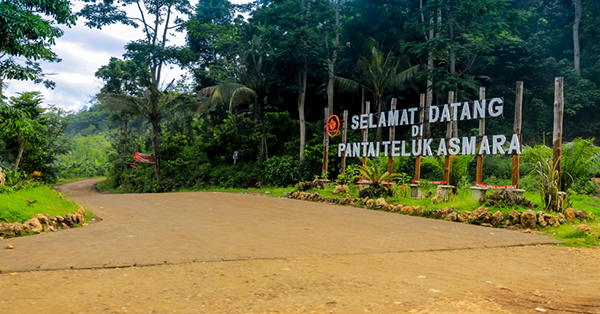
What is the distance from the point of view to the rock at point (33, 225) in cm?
691

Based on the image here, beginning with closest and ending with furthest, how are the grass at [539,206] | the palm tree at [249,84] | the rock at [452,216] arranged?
the grass at [539,206]
the rock at [452,216]
the palm tree at [249,84]

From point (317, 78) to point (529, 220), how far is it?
67.7 feet

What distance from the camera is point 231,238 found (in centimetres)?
702

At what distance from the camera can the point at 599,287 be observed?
445 centimetres

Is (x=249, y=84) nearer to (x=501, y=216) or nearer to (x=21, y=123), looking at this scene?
(x=21, y=123)

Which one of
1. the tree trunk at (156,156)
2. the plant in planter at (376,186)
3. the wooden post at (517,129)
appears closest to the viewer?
the wooden post at (517,129)

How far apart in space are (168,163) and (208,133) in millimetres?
3586

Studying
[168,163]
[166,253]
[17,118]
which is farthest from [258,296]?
[168,163]

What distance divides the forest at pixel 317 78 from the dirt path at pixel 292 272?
10444 mm

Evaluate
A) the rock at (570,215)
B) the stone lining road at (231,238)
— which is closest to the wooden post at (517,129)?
the rock at (570,215)

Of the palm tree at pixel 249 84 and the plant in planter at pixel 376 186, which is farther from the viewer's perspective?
the palm tree at pixel 249 84

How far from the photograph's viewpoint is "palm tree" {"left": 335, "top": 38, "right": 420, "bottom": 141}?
22.5 m

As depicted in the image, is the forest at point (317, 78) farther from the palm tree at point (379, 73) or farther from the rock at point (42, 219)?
the rock at point (42, 219)

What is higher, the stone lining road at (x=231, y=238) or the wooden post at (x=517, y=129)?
the wooden post at (x=517, y=129)
